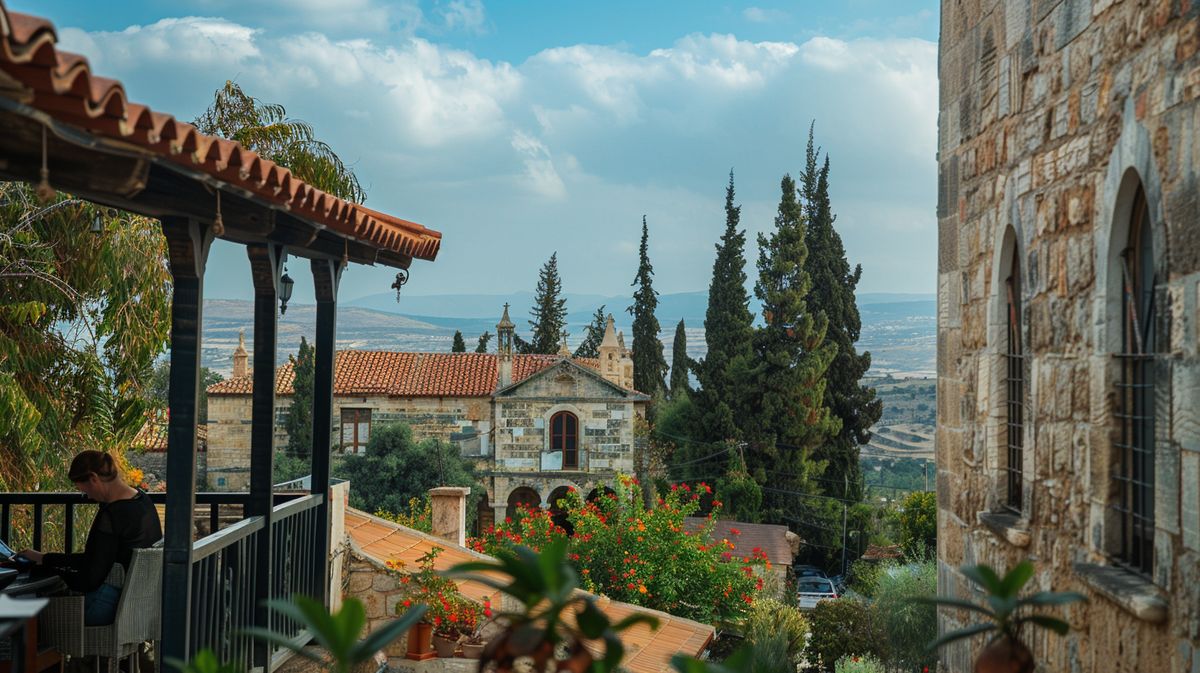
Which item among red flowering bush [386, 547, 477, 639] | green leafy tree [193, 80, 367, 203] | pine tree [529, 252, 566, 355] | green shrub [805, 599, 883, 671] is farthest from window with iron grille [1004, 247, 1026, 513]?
pine tree [529, 252, 566, 355]

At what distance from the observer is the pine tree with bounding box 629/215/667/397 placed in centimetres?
4275

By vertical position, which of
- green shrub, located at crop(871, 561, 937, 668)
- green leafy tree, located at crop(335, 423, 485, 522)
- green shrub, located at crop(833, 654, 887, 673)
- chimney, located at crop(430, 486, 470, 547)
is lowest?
green shrub, located at crop(833, 654, 887, 673)

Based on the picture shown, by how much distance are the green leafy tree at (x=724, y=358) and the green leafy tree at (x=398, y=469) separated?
768 cm

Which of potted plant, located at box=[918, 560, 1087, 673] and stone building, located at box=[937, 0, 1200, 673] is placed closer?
potted plant, located at box=[918, 560, 1087, 673]

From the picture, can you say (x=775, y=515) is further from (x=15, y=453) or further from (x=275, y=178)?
(x=275, y=178)

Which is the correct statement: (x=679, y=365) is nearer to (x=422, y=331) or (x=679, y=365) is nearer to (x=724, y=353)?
(x=724, y=353)

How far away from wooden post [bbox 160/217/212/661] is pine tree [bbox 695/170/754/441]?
104ft

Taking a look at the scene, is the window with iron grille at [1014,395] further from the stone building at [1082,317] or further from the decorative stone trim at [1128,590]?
the decorative stone trim at [1128,590]

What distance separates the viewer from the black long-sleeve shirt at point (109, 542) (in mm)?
4734

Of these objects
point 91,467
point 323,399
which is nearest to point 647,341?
point 323,399

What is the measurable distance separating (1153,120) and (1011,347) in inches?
80.4

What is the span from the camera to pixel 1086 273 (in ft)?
13.8

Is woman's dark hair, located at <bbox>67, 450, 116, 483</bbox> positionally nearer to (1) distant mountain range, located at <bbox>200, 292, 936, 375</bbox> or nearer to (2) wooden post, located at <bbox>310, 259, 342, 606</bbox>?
(2) wooden post, located at <bbox>310, 259, 342, 606</bbox>

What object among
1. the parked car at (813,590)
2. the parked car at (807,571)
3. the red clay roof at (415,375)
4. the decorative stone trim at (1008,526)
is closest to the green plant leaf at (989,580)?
the decorative stone trim at (1008,526)
